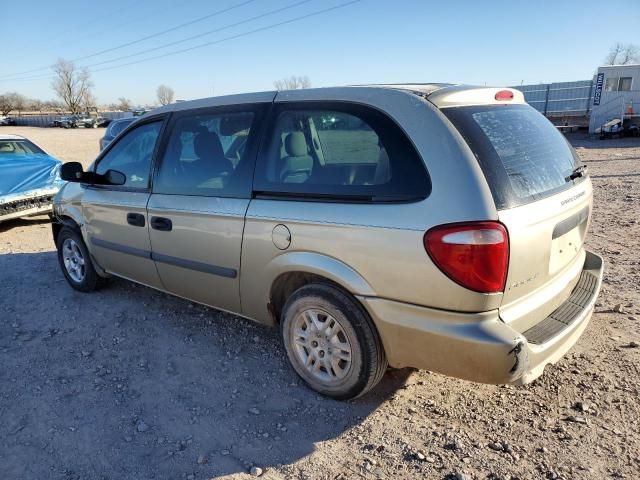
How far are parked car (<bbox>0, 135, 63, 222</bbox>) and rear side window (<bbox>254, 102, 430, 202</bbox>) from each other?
18.0ft

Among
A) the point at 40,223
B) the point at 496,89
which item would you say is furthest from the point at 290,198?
the point at 40,223

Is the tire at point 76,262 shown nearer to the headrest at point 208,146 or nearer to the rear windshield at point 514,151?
the headrest at point 208,146

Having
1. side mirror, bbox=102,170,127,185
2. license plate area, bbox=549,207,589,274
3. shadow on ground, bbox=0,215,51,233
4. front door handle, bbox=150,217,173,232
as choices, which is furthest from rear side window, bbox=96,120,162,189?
shadow on ground, bbox=0,215,51,233

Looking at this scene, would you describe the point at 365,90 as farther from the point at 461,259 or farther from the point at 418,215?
the point at 461,259

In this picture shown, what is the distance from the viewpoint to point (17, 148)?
26.5 ft

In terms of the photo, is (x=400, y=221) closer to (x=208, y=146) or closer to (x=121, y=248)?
(x=208, y=146)

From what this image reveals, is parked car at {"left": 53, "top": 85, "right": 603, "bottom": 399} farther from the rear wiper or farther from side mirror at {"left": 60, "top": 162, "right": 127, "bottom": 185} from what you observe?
side mirror at {"left": 60, "top": 162, "right": 127, "bottom": 185}

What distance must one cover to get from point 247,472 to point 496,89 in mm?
2523

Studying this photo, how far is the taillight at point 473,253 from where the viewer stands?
2.14 m

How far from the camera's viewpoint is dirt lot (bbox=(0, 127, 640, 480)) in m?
2.38

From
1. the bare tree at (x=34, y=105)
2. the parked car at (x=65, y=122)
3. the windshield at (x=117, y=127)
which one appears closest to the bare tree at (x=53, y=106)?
the bare tree at (x=34, y=105)

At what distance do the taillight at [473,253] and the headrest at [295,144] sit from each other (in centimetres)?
108

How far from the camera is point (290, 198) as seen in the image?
110 inches

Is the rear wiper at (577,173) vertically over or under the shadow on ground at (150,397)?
over
